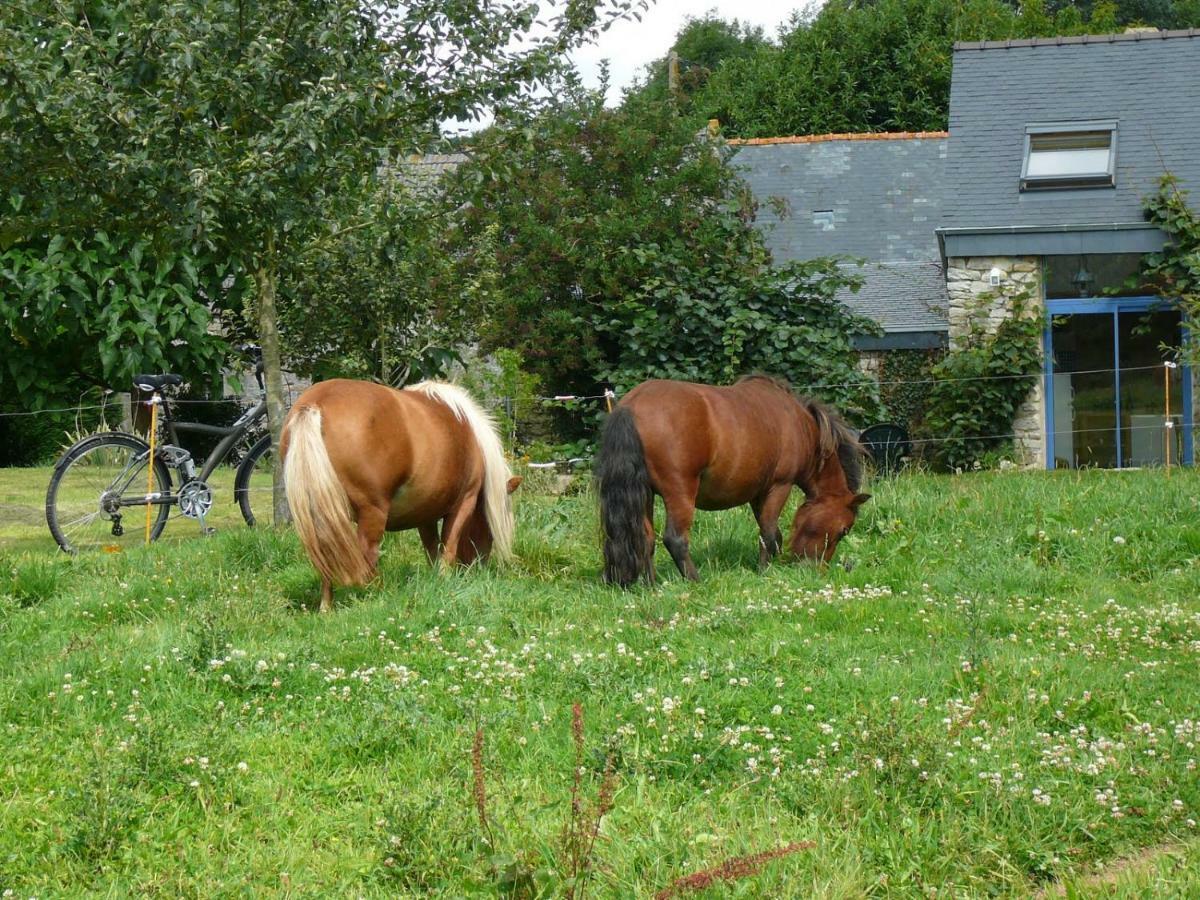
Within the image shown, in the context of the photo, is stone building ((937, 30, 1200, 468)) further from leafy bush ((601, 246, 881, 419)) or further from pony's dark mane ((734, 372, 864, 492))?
pony's dark mane ((734, 372, 864, 492))

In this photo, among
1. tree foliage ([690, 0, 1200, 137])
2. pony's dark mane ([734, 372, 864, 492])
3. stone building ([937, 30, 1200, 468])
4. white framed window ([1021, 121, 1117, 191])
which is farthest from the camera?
tree foliage ([690, 0, 1200, 137])

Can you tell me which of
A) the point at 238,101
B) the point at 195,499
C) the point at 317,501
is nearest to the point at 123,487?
the point at 195,499

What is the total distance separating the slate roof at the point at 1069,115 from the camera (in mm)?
17750

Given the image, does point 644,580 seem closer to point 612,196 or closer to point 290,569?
point 290,569

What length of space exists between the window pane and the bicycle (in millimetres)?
12244

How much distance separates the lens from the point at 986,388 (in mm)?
16906

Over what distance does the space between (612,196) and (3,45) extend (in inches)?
430

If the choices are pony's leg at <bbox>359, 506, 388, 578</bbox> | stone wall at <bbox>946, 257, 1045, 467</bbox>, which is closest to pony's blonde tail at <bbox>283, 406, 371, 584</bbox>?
pony's leg at <bbox>359, 506, 388, 578</bbox>

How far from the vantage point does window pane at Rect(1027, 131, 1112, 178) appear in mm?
18297

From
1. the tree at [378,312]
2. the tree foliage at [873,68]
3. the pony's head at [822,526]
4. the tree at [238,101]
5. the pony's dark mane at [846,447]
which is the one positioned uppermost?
the tree foliage at [873,68]

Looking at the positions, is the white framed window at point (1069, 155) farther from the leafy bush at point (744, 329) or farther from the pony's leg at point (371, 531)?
the pony's leg at point (371, 531)

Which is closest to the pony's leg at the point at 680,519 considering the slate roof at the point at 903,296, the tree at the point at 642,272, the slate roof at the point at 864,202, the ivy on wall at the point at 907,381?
the tree at the point at 642,272

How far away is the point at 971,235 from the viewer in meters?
17.5

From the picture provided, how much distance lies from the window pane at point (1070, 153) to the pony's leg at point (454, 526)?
12801 millimetres
